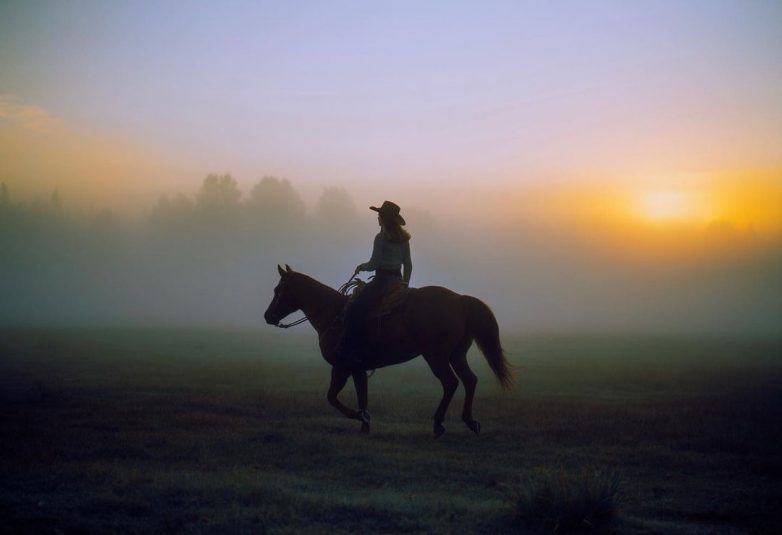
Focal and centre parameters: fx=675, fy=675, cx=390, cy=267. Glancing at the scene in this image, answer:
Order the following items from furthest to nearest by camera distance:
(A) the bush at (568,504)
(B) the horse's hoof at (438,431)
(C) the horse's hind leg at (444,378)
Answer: (C) the horse's hind leg at (444,378)
(B) the horse's hoof at (438,431)
(A) the bush at (568,504)

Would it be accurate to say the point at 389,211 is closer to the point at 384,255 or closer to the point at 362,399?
the point at 384,255

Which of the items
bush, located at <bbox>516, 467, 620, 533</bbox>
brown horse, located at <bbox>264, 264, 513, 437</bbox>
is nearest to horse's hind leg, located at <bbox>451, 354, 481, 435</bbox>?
brown horse, located at <bbox>264, 264, 513, 437</bbox>

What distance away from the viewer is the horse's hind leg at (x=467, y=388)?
11742mm

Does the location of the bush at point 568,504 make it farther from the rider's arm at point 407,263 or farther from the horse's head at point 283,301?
the horse's head at point 283,301

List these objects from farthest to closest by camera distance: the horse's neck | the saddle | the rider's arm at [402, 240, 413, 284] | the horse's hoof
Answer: the horse's neck → the rider's arm at [402, 240, 413, 284] → the saddle → the horse's hoof

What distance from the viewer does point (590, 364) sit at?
30.6m

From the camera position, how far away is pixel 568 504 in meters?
6.47

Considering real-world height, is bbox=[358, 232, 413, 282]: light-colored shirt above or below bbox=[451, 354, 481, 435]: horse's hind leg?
above

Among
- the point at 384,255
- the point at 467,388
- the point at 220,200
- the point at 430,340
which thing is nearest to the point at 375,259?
the point at 384,255

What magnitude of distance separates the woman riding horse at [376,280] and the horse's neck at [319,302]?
0.65 meters

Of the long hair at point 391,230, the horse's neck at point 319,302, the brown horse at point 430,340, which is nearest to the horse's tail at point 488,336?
the brown horse at point 430,340

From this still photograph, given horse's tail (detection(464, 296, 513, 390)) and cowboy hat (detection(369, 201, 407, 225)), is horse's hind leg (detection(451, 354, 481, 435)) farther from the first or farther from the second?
cowboy hat (detection(369, 201, 407, 225))

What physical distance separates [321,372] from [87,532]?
67.9 feet

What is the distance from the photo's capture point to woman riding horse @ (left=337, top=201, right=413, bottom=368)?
39.1 feet
